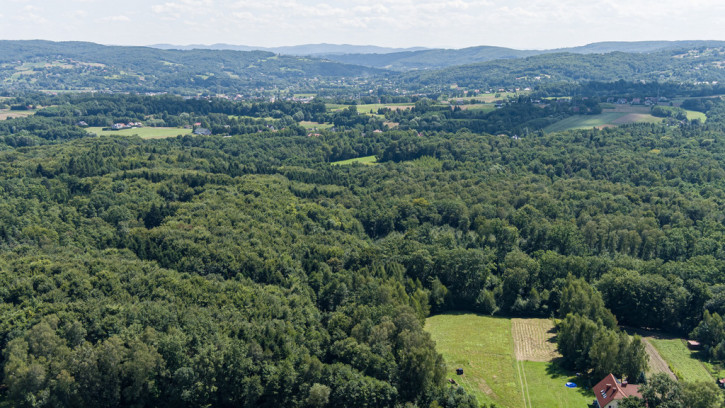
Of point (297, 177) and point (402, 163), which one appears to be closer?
point (297, 177)

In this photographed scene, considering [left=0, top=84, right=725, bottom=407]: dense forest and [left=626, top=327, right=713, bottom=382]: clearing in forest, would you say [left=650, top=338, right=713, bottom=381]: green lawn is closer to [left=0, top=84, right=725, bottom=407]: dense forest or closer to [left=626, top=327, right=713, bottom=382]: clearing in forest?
[left=626, top=327, right=713, bottom=382]: clearing in forest

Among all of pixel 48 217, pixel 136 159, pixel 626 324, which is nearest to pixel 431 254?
pixel 626 324

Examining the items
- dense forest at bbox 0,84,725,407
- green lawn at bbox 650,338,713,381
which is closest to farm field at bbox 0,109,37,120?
dense forest at bbox 0,84,725,407

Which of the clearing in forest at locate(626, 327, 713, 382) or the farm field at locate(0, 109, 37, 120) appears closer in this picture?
the clearing in forest at locate(626, 327, 713, 382)

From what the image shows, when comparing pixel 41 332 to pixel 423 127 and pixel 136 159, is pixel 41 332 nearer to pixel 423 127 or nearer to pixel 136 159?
pixel 136 159

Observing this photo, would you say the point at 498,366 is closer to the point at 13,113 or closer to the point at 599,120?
the point at 599,120
